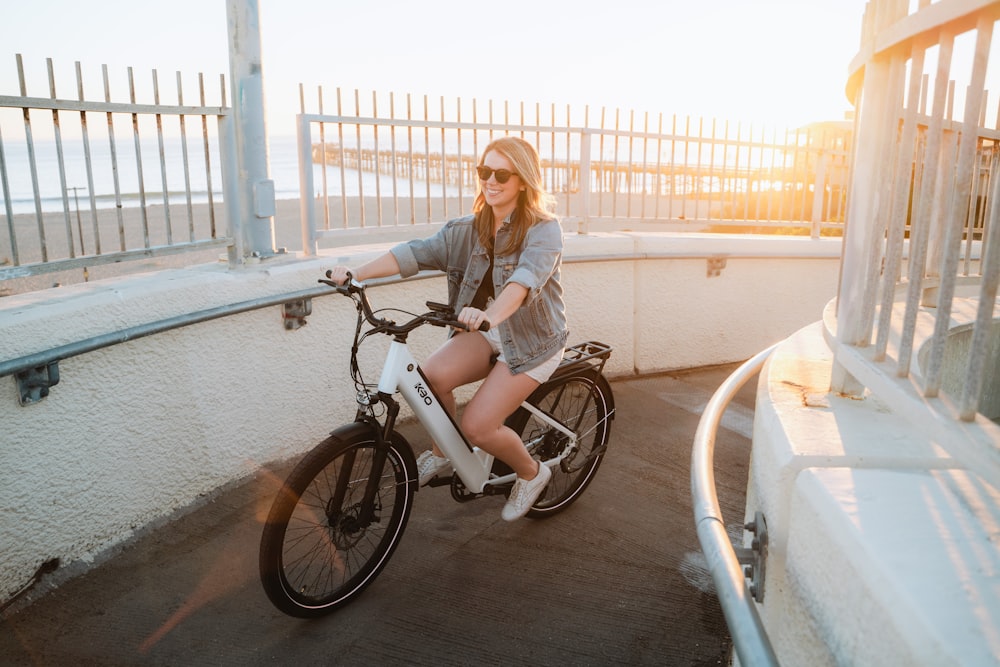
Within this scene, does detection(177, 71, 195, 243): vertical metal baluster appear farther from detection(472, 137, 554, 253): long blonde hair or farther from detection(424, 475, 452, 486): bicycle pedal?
detection(424, 475, 452, 486): bicycle pedal

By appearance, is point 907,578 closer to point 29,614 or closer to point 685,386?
point 29,614

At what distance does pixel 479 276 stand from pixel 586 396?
1026 mm

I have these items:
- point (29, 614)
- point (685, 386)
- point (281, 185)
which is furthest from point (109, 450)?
point (281, 185)

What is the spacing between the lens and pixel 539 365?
373 centimetres

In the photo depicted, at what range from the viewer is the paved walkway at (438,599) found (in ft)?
10.5

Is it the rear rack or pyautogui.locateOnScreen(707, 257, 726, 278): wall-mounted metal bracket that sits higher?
pyautogui.locateOnScreen(707, 257, 726, 278): wall-mounted metal bracket

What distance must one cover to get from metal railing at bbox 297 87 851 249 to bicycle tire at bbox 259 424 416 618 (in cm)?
243

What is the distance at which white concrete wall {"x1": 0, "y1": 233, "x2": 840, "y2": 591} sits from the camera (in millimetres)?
3590

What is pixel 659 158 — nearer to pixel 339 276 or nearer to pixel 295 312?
pixel 295 312

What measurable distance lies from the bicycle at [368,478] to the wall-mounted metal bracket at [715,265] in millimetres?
3498

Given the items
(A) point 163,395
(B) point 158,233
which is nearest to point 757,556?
(A) point 163,395

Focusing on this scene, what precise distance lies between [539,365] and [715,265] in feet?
13.6

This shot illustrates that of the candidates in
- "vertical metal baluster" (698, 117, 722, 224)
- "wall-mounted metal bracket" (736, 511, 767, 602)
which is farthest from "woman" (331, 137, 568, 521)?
"vertical metal baluster" (698, 117, 722, 224)

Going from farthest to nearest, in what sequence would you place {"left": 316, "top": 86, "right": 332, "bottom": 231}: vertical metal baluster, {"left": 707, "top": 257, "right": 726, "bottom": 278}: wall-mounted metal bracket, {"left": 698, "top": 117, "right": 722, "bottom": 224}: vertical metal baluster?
{"left": 698, "top": 117, "right": 722, "bottom": 224}: vertical metal baluster → {"left": 707, "top": 257, "right": 726, "bottom": 278}: wall-mounted metal bracket → {"left": 316, "top": 86, "right": 332, "bottom": 231}: vertical metal baluster
